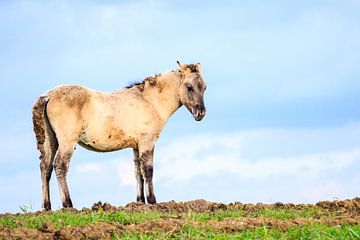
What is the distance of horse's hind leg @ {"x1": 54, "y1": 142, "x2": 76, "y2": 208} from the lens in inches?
582

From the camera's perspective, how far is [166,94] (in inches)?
666

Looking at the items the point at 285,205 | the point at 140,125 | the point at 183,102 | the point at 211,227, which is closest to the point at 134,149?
the point at 140,125

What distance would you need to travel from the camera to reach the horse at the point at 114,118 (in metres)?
14.9

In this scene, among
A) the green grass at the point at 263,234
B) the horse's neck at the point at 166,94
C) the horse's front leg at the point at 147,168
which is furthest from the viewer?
the horse's neck at the point at 166,94

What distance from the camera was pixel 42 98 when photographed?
15.1m

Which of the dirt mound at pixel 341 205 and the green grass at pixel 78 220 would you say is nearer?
the green grass at pixel 78 220

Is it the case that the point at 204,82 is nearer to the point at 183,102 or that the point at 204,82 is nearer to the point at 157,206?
the point at 183,102

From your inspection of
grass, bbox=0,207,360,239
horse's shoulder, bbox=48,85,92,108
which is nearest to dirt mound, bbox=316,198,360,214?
grass, bbox=0,207,360,239

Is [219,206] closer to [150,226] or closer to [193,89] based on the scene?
[193,89]

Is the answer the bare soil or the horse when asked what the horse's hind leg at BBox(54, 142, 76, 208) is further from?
the bare soil

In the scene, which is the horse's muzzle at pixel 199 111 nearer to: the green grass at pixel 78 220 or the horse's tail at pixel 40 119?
the horse's tail at pixel 40 119

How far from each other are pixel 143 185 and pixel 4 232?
24.0ft

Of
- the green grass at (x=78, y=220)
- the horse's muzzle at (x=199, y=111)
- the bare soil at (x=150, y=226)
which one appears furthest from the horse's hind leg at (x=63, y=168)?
the horse's muzzle at (x=199, y=111)

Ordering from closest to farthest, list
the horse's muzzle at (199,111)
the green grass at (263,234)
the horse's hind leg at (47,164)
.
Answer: the green grass at (263,234), the horse's hind leg at (47,164), the horse's muzzle at (199,111)
